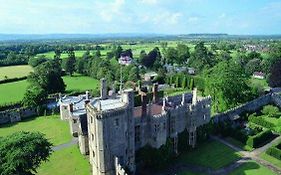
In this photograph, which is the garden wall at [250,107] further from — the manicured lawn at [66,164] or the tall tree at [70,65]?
the tall tree at [70,65]

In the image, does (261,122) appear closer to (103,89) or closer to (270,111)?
(270,111)

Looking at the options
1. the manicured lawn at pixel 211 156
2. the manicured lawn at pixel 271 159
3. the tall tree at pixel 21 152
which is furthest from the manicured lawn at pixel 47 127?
the manicured lawn at pixel 271 159

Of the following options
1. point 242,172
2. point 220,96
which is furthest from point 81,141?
point 220,96

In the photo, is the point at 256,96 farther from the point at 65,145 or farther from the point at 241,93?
the point at 65,145

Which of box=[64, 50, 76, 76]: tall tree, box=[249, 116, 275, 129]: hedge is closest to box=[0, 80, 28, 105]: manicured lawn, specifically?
box=[64, 50, 76, 76]: tall tree

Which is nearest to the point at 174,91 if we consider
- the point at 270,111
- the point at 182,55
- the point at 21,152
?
the point at 270,111
